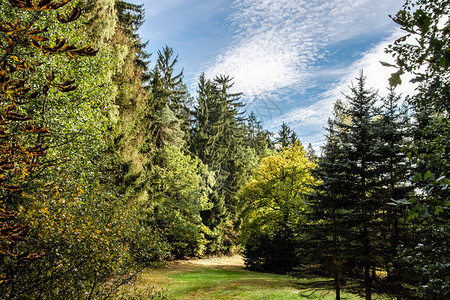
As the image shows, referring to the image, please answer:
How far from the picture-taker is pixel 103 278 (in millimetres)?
4949

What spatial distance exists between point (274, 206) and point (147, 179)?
9.70 metres

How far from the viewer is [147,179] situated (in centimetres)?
1731

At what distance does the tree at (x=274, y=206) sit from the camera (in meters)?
18.0

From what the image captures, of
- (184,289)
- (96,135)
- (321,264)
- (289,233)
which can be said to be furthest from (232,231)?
(96,135)

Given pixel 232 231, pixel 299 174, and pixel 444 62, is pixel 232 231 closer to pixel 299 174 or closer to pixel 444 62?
pixel 299 174

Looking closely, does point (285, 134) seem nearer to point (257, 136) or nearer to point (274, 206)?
point (257, 136)

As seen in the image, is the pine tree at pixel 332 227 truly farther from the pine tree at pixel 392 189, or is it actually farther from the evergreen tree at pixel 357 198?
the pine tree at pixel 392 189

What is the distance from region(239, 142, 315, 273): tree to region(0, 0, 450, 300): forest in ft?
0.36

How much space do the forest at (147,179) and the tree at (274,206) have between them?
109 millimetres

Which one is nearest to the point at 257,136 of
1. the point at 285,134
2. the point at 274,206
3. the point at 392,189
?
the point at 285,134

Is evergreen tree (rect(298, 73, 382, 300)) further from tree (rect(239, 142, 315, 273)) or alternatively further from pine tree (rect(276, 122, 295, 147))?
pine tree (rect(276, 122, 295, 147))

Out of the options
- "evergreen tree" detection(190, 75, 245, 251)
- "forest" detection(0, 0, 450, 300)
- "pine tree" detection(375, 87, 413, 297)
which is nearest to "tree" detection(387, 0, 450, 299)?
"forest" detection(0, 0, 450, 300)

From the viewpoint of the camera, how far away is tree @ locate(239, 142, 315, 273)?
17984mm

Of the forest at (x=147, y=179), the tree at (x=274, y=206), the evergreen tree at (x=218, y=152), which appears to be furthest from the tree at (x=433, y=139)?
the evergreen tree at (x=218, y=152)
